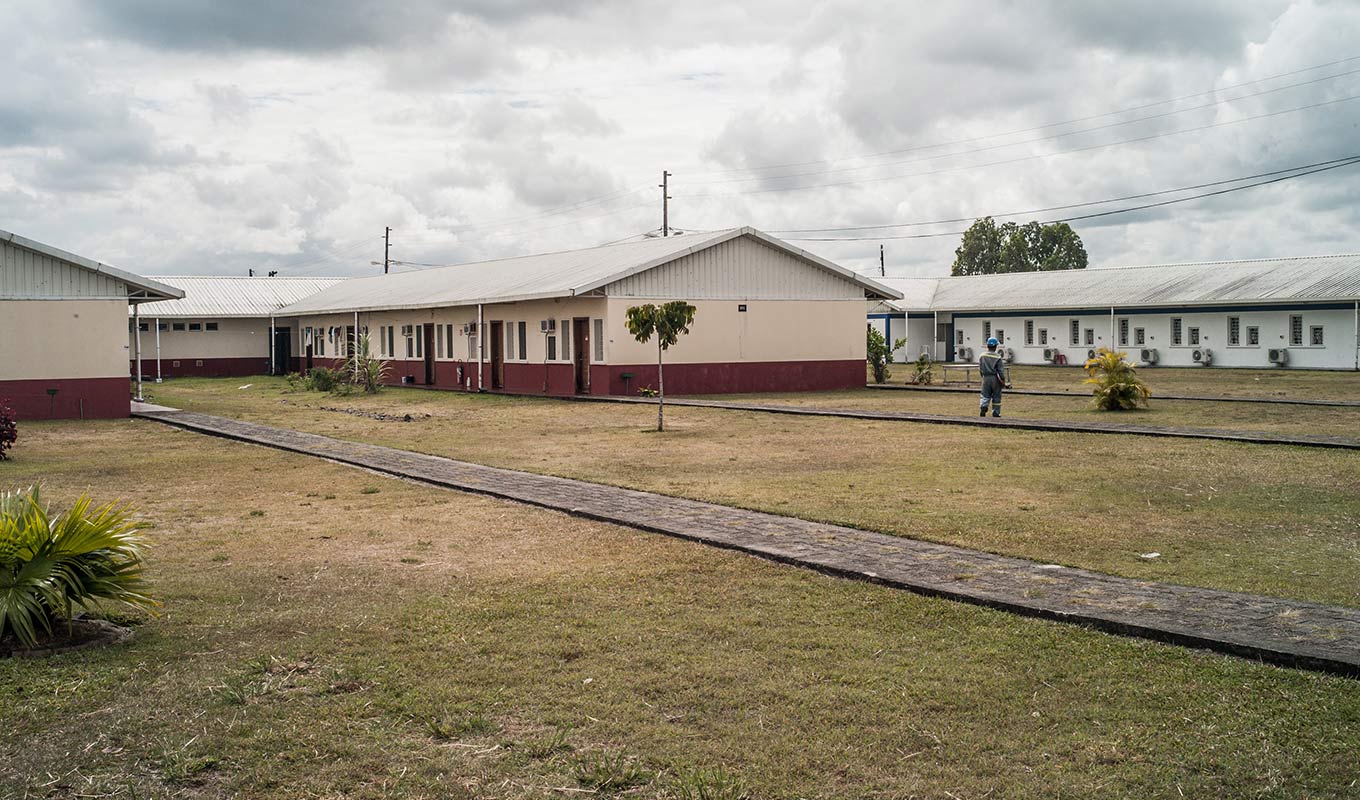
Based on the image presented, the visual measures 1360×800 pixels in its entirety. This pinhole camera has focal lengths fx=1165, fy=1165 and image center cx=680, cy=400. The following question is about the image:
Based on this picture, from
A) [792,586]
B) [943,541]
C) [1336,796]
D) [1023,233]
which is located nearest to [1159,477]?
[943,541]

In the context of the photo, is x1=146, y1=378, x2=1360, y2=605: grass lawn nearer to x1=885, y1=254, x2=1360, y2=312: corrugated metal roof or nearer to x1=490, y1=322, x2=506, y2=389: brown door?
x1=490, y1=322, x2=506, y2=389: brown door

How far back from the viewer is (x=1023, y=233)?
90.7m

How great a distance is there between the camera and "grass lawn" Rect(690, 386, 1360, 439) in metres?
20.2

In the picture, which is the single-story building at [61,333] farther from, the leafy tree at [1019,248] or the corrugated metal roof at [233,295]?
the leafy tree at [1019,248]

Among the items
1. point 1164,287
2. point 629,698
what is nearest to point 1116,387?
point 629,698

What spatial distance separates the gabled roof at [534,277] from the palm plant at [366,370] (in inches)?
81.7

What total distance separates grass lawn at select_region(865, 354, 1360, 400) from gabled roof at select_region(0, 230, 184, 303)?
2012 cm

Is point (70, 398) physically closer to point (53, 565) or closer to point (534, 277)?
point (534, 277)

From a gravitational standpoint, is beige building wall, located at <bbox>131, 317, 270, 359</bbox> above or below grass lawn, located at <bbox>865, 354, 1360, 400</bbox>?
above

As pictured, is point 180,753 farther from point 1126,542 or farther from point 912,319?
point 912,319

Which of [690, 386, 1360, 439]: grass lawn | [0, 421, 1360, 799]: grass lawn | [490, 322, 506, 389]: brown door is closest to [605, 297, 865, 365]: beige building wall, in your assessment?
[690, 386, 1360, 439]: grass lawn

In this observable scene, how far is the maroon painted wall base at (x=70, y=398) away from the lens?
23.9m

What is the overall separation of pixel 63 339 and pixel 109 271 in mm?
1679

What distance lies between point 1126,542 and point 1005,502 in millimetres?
2200
